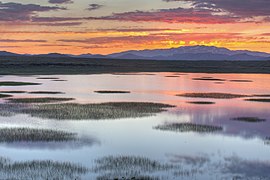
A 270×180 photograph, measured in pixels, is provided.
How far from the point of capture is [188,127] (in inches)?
1089

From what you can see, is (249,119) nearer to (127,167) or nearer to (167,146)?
(167,146)

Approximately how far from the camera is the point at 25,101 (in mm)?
41312

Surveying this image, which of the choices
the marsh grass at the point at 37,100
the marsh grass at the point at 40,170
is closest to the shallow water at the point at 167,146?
the marsh grass at the point at 40,170

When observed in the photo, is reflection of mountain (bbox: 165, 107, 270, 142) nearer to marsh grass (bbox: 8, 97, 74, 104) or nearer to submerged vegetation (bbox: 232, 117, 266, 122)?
submerged vegetation (bbox: 232, 117, 266, 122)

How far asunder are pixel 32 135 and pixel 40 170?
25.3 feet

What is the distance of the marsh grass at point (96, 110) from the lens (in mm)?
32203

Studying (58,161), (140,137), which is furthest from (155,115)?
(58,161)

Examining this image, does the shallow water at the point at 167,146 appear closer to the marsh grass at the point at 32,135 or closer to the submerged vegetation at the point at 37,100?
the marsh grass at the point at 32,135

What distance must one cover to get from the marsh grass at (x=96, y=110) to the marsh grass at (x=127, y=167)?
41.5 feet

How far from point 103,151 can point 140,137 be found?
4.32 metres

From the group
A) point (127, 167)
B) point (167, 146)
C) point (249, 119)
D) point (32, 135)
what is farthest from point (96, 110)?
point (127, 167)

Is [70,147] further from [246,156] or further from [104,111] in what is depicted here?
[104,111]

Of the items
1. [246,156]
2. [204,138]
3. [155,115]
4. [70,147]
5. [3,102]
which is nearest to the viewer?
[246,156]

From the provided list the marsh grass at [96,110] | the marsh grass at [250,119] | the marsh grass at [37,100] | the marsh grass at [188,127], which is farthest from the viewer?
the marsh grass at [37,100]
